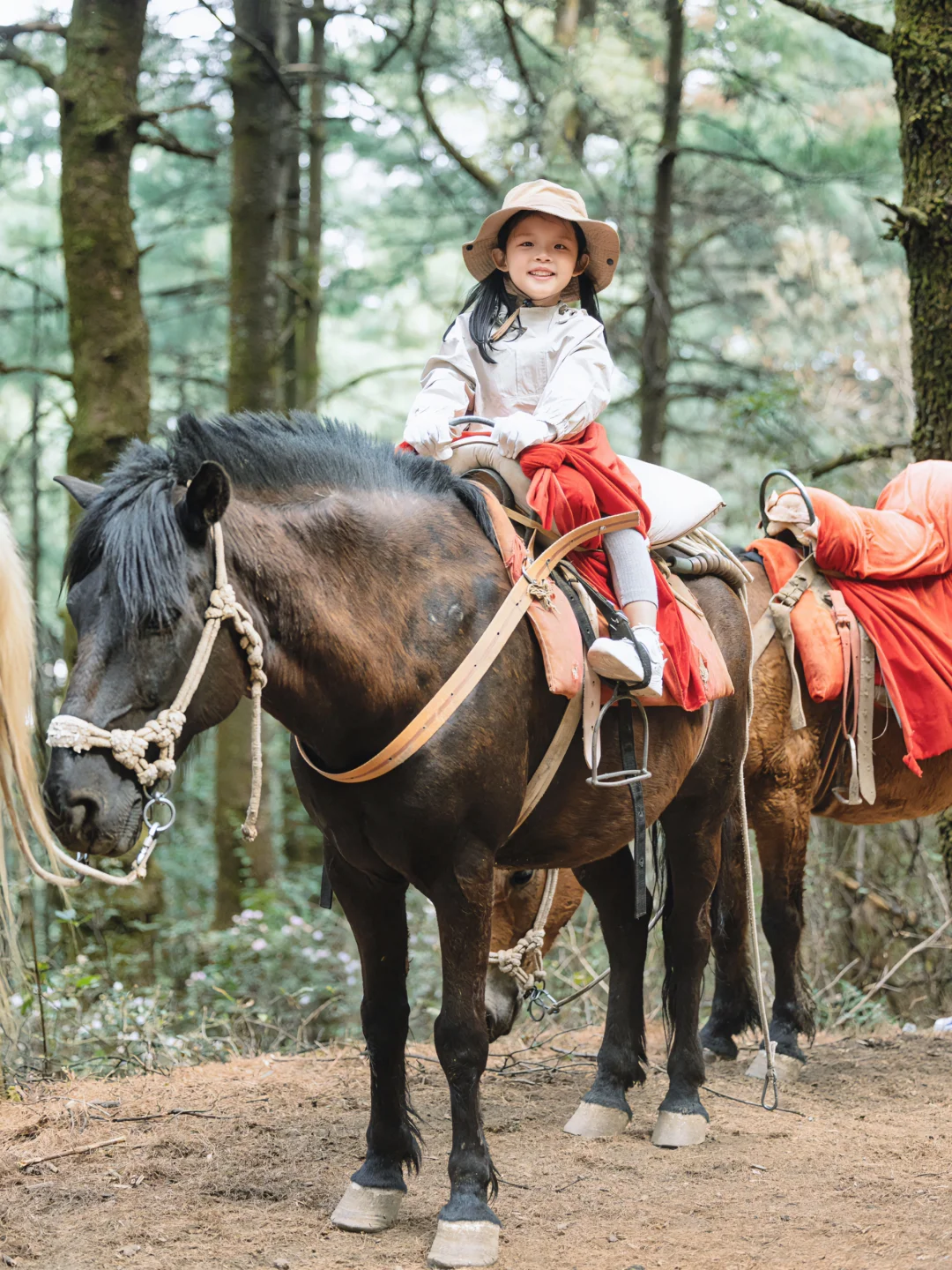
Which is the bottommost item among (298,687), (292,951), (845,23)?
(292,951)

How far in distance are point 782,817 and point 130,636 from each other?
10.7ft

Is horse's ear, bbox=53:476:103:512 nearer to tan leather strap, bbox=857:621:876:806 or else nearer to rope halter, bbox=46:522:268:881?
rope halter, bbox=46:522:268:881

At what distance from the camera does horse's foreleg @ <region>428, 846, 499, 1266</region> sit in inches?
126

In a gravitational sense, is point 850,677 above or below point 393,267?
below

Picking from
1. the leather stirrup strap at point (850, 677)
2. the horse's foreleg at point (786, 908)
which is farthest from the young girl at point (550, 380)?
the horse's foreleg at point (786, 908)

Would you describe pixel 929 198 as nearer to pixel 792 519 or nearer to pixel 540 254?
pixel 792 519

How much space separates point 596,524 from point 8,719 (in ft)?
5.64

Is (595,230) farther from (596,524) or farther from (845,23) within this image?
(845,23)

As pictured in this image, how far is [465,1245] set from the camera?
3.11 m

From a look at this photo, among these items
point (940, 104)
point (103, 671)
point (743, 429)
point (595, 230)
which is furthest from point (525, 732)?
point (743, 429)

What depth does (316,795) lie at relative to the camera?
10.9ft

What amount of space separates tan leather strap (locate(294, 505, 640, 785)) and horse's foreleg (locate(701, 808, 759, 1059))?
2270 mm

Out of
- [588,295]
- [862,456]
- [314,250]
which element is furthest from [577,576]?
[314,250]

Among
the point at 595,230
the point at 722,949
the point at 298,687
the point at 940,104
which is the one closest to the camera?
the point at 298,687
